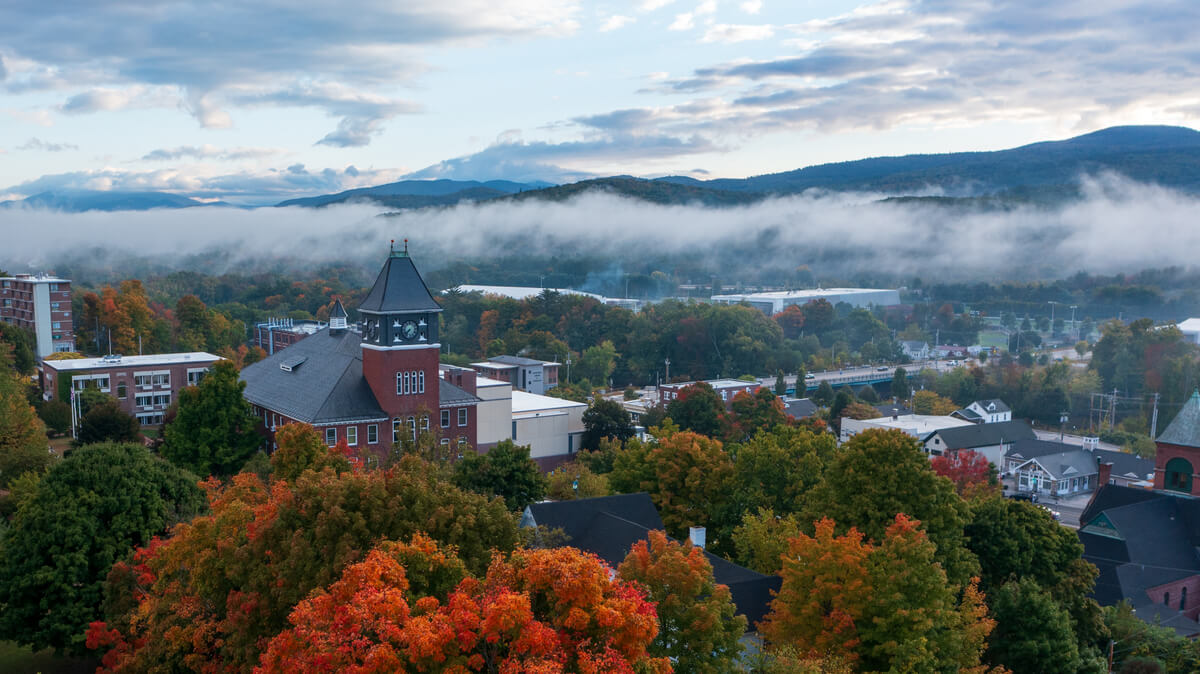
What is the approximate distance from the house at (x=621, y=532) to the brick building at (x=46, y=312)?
7953 centimetres

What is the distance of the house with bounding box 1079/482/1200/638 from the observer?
4331 cm

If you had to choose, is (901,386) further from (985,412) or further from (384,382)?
(384,382)

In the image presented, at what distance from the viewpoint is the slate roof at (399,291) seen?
54.0m

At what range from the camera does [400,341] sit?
5475 cm

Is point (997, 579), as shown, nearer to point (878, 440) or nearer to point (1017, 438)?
point (878, 440)

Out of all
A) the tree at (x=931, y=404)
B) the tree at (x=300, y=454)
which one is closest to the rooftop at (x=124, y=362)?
the tree at (x=300, y=454)

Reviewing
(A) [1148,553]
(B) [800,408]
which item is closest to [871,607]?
(A) [1148,553]

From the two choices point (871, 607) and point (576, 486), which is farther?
point (576, 486)

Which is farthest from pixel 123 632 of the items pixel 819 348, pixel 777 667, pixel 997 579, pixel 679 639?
pixel 819 348

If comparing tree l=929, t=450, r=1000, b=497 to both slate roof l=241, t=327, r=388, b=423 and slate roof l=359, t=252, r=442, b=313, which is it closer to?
slate roof l=359, t=252, r=442, b=313

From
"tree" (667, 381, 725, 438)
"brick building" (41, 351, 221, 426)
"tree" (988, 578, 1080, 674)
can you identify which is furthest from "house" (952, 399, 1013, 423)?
"brick building" (41, 351, 221, 426)

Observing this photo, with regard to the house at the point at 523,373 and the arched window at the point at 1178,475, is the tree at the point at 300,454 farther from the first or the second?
the house at the point at 523,373

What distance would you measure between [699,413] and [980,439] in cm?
2561

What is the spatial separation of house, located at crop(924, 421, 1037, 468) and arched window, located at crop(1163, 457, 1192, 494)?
26.3m
